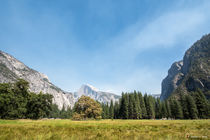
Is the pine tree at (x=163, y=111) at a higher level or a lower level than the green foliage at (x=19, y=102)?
lower

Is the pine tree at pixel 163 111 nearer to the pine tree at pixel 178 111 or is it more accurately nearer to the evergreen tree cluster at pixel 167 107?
the evergreen tree cluster at pixel 167 107

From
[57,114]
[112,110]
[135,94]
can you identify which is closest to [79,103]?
[135,94]

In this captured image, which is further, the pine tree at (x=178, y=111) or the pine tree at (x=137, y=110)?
the pine tree at (x=137, y=110)

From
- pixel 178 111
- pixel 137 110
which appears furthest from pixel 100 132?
pixel 178 111

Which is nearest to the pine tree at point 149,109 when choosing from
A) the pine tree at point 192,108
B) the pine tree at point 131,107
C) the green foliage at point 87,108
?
the pine tree at point 131,107

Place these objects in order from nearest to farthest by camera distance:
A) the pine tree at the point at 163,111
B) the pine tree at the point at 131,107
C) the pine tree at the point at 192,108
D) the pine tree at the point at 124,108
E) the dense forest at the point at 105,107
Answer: the dense forest at the point at 105,107 → the pine tree at the point at 192,108 → the pine tree at the point at 131,107 → the pine tree at the point at 124,108 → the pine tree at the point at 163,111

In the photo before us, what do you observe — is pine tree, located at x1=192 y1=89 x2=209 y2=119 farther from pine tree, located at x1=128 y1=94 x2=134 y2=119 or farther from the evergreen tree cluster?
pine tree, located at x1=128 y1=94 x2=134 y2=119

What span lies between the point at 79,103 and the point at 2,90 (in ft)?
79.0

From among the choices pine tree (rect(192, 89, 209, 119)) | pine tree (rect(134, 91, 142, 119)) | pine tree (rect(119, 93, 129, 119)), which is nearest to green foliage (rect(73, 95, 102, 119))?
pine tree (rect(119, 93, 129, 119))

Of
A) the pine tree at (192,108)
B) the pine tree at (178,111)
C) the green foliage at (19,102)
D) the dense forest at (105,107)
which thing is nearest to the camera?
the green foliage at (19,102)

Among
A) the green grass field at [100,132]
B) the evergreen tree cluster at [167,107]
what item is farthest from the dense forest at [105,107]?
the green grass field at [100,132]

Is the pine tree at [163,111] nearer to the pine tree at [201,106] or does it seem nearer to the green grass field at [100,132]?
the pine tree at [201,106]

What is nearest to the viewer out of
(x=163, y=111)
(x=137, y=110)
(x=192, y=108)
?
(x=192, y=108)

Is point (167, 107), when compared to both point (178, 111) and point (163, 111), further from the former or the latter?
point (178, 111)
